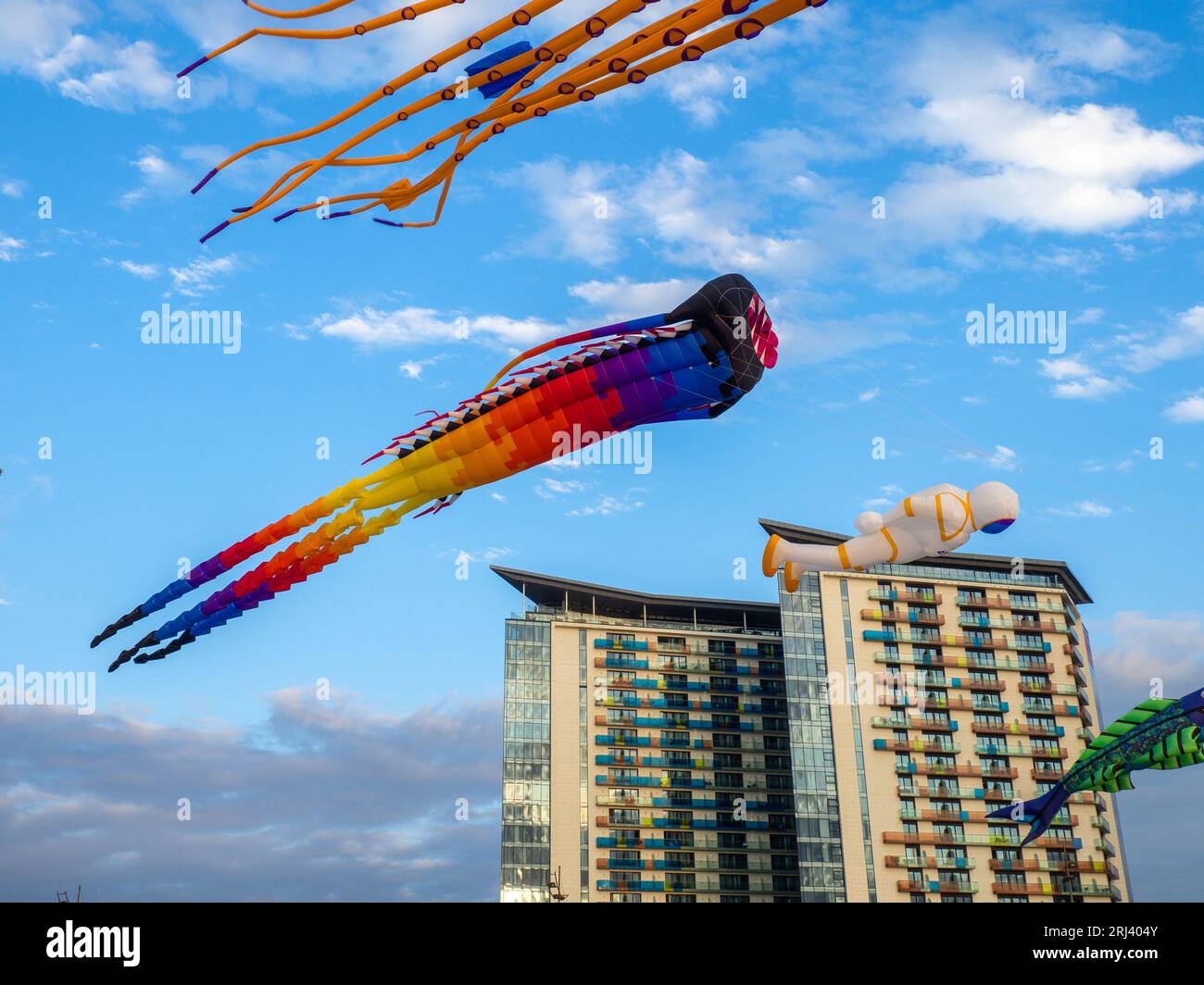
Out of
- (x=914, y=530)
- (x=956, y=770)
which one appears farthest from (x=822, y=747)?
(x=914, y=530)

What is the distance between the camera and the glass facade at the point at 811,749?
80125 mm

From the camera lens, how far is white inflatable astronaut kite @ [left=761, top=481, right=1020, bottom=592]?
25.7 meters

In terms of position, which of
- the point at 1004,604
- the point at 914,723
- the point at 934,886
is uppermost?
the point at 1004,604

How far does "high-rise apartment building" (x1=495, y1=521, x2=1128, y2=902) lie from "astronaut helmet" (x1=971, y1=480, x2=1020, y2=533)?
191ft

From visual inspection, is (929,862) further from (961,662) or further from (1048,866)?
(961,662)

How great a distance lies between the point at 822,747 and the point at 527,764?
20.7 m

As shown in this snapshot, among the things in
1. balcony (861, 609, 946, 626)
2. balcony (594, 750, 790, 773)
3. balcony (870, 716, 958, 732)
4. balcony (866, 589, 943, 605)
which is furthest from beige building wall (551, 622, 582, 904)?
balcony (866, 589, 943, 605)

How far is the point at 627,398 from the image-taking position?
28.1m

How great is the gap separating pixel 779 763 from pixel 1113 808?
79.3 feet

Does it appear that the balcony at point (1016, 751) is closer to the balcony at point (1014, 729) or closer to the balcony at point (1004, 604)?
the balcony at point (1014, 729)

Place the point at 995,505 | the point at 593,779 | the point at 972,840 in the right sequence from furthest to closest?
1. the point at 593,779
2. the point at 972,840
3. the point at 995,505

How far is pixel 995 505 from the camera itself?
25.5 m
